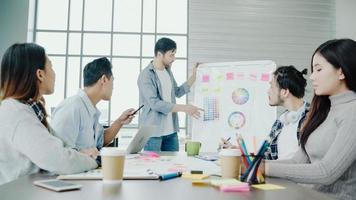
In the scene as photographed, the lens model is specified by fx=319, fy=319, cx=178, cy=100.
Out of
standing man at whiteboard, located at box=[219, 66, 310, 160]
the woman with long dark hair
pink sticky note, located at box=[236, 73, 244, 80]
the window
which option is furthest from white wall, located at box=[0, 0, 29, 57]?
standing man at whiteboard, located at box=[219, 66, 310, 160]

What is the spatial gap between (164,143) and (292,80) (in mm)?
1116

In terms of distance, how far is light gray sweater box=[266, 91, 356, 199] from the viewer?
1.08m

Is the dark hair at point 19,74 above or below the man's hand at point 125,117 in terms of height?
above

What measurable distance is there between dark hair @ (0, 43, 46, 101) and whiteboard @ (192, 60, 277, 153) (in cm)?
173

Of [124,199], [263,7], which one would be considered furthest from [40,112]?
[263,7]

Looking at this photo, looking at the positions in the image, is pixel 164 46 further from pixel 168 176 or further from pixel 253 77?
pixel 168 176

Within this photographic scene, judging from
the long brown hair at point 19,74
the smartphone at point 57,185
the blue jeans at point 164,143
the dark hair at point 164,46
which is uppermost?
the dark hair at point 164,46

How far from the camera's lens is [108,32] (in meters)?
4.59

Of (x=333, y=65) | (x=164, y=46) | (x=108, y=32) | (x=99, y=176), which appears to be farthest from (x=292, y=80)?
(x=108, y=32)

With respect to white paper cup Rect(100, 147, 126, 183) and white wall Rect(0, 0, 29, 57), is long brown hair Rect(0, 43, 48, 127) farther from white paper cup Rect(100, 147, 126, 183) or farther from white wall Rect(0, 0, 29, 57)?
white wall Rect(0, 0, 29, 57)

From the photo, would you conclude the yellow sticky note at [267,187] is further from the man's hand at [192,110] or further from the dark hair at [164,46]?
the dark hair at [164,46]

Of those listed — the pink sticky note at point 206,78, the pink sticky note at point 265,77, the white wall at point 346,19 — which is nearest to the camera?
the pink sticky note at point 265,77

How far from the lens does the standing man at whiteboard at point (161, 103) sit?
2514 millimetres

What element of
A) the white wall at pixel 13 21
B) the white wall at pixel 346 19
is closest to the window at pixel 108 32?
the white wall at pixel 13 21
